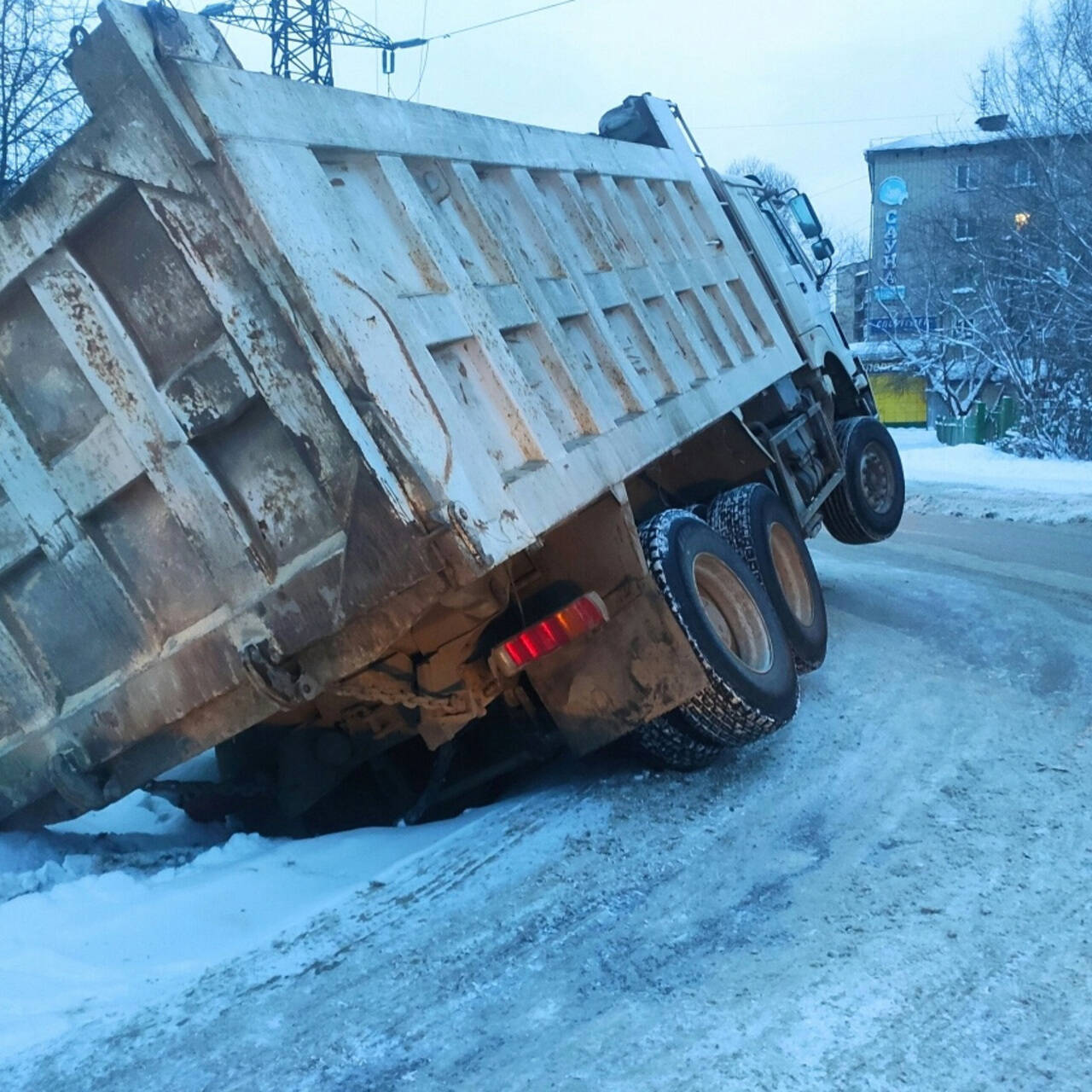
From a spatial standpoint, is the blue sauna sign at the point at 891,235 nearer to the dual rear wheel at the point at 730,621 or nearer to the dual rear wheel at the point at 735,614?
the dual rear wheel at the point at 735,614

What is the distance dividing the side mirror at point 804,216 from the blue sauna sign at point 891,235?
2201 centimetres

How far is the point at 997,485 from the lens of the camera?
15469mm

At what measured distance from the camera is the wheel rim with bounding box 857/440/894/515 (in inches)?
359

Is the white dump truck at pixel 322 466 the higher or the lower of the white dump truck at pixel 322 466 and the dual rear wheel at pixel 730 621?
the higher

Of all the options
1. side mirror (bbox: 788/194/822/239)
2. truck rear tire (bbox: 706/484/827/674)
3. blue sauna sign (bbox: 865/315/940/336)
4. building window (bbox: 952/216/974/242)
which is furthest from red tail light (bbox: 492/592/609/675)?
blue sauna sign (bbox: 865/315/940/336)

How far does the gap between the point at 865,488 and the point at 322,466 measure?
657 centimetres

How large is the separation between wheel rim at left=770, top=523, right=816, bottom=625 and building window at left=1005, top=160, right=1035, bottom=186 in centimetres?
1759

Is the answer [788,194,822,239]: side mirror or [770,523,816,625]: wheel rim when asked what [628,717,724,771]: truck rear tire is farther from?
[788,194,822,239]: side mirror

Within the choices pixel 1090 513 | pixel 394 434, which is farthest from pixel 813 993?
pixel 1090 513

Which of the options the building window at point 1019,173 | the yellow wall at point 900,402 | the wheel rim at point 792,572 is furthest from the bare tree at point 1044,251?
the wheel rim at point 792,572

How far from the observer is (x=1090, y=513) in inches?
449

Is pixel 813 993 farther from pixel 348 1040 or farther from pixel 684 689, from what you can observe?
pixel 684 689

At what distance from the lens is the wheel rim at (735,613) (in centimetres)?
521

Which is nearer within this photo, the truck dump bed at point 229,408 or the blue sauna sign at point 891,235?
the truck dump bed at point 229,408
